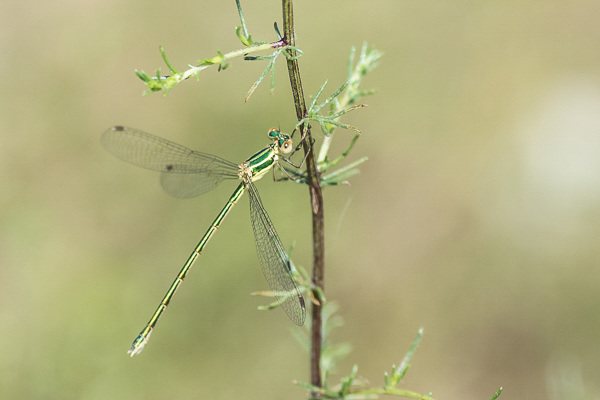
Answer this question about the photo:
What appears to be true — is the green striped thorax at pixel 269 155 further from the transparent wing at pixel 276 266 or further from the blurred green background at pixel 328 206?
the blurred green background at pixel 328 206

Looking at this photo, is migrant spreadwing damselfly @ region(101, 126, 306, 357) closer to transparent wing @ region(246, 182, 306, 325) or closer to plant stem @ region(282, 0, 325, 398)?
transparent wing @ region(246, 182, 306, 325)

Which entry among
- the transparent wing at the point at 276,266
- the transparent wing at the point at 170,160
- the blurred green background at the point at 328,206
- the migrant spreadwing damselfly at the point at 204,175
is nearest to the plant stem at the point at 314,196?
the transparent wing at the point at 276,266

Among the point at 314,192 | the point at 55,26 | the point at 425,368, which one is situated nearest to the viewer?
the point at 314,192

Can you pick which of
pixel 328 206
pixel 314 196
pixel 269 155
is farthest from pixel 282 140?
pixel 328 206

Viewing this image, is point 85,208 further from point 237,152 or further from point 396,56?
point 396,56

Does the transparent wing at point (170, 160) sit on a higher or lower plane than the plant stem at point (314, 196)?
higher

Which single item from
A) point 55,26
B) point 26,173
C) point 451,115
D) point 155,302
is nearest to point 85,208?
point 26,173

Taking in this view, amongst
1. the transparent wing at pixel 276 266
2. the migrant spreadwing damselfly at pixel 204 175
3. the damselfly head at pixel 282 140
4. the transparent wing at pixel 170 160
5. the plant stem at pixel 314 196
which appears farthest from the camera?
the transparent wing at pixel 170 160
